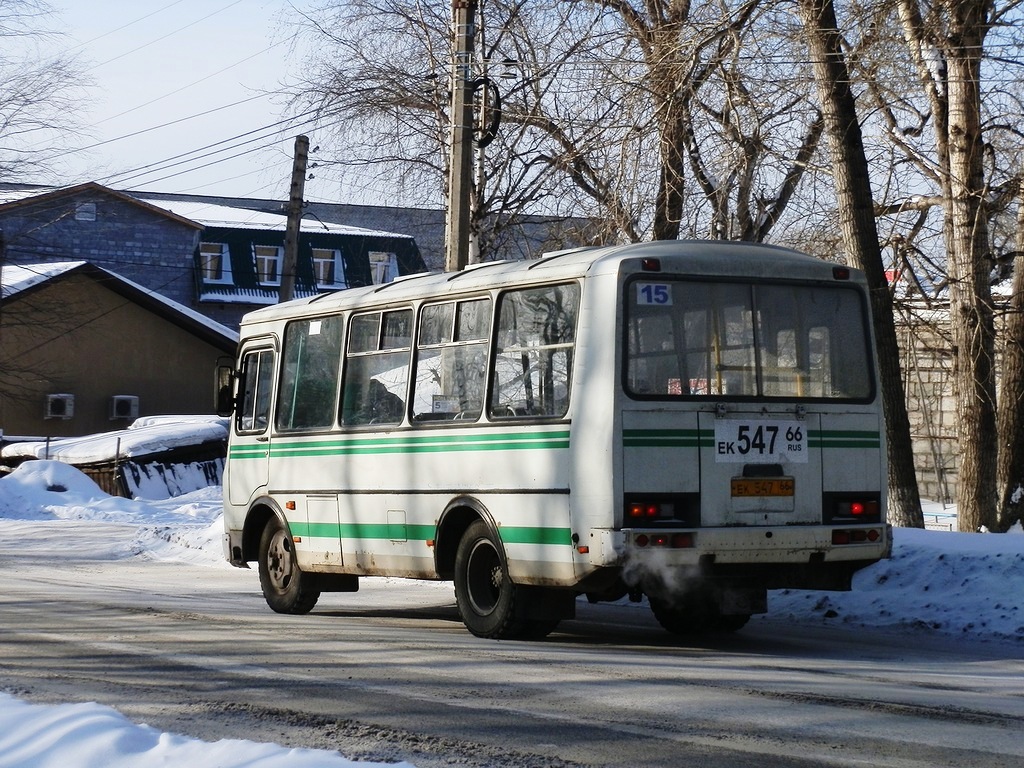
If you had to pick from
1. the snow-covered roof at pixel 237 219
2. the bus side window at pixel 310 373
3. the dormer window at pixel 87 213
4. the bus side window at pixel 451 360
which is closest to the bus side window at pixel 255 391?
Answer: the bus side window at pixel 310 373

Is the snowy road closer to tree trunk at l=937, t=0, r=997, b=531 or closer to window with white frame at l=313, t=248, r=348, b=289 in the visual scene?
tree trunk at l=937, t=0, r=997, b=531

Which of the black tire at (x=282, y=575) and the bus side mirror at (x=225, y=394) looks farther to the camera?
the bus side mirror at (x=225, y=394)

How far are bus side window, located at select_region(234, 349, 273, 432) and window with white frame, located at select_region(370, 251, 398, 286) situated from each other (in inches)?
1656

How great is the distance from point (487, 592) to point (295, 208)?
20.6 meters

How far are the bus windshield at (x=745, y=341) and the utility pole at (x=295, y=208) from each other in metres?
20.3

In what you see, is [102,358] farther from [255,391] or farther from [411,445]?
[411,445]

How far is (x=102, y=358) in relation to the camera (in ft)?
156

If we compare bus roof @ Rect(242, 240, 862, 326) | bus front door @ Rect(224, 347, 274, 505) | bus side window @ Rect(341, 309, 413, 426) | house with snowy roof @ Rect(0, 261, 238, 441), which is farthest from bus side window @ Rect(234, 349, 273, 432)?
house with snowy roof @ Rect(0, 261, 238, 441)

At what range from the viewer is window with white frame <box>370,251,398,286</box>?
189 ft

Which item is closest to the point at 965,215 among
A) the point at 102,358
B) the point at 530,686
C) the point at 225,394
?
the point at 225,394

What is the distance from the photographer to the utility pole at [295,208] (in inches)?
1203

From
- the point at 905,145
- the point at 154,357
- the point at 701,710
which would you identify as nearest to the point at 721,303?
the point at 701,710

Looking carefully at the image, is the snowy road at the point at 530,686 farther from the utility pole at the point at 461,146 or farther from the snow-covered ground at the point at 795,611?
the utility pole at the point at 461,146

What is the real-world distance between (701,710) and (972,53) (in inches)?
424
